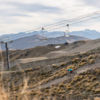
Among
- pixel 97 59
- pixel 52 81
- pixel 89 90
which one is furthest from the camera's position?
pixel 97 59

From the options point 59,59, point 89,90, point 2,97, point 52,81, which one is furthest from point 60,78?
point 2,97

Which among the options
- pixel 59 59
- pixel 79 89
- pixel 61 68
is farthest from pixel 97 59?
pixel 59 59

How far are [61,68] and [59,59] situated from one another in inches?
385

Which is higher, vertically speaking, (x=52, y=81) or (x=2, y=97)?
(x=2, y=97)

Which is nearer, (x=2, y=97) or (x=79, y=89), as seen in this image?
(x=2, y=97)

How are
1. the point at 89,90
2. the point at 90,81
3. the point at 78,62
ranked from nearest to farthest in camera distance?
the point at 89,90 → the point at 90,81 → the point at 78,62

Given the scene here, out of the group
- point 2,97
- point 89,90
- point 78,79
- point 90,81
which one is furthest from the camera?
point 78,79

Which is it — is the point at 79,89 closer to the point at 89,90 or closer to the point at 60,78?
the point at 89,90

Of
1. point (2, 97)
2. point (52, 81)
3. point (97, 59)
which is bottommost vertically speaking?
point (52, 81)

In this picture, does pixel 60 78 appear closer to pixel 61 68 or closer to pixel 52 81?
pixel 52 81

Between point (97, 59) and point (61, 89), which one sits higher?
point (97, 59)

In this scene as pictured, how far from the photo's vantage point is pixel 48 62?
4831 cm

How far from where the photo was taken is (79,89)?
25.0 metres

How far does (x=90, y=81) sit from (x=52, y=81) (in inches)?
276
